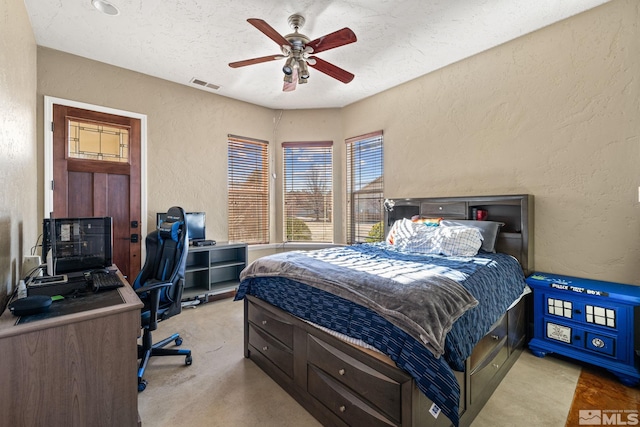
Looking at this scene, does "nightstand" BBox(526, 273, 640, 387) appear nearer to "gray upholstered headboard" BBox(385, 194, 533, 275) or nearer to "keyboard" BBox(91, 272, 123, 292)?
"gray upholstered headboard" BBox(385, 194, 533, 275)

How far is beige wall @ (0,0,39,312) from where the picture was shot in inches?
70.6

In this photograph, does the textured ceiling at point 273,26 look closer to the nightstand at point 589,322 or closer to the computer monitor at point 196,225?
the computer monitor at point 196,225

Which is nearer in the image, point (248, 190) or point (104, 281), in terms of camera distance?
point (104, 281)

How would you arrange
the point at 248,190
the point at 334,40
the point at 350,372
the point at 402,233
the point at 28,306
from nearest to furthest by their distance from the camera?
the point at 28,306, the point at 350,372, the point at 334,40, the point at 402,233, the point at 248,190

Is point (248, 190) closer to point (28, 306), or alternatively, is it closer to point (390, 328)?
point (28, 306)

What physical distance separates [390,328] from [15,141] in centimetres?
290

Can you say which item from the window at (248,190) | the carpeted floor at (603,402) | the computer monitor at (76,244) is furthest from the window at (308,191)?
the carpeted floor at (603,402)

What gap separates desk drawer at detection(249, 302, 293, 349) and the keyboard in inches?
40.3

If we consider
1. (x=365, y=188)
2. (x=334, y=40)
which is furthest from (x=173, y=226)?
(x=365, y=188)

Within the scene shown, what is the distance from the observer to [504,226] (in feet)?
10.4

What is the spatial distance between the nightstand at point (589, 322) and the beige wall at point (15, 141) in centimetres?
396

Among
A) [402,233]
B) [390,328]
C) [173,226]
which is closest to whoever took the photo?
[390,328]

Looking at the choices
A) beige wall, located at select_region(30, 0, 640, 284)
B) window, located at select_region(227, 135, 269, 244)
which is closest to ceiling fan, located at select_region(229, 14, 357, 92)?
beige wall, located at select_region(30, 0, 640, 284)

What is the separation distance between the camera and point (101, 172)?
354cm
